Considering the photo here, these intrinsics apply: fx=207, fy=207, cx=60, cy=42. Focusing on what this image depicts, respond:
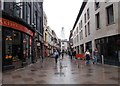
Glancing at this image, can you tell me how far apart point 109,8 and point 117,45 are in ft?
16.1

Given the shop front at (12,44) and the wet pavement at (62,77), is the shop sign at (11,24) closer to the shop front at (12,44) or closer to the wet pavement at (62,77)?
the shop front at (12,44)

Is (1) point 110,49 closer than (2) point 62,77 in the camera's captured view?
No

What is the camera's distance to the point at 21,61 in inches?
799

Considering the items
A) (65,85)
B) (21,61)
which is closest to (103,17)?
(21,61)

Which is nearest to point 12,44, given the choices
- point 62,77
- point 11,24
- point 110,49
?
point 11,24

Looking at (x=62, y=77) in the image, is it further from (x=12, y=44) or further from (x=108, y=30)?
(x=108, y=30)

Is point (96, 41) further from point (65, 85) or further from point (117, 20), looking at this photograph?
point (65, 85)

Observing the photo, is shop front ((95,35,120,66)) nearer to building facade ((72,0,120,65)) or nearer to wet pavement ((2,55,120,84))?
building facade ((72,0,120,65))

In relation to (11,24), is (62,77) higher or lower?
lower

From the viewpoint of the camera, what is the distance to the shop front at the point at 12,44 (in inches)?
640

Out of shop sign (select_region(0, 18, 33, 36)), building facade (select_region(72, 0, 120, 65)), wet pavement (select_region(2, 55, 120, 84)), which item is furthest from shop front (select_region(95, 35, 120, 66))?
shop sign (select_region(0, 18, 33, 36))

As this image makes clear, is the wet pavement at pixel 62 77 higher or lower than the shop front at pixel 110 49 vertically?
Result: lower

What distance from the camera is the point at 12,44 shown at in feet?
60.5

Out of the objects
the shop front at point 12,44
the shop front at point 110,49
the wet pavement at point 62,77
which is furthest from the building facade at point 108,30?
the shop front at point 12,44
